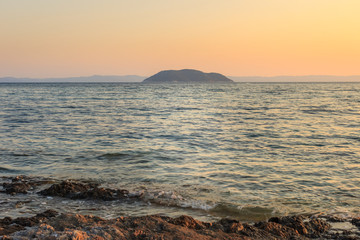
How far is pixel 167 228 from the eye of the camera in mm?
5305

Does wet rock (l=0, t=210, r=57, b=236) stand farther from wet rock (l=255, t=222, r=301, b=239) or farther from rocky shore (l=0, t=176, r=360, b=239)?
wet rock (l=255, t=222, r=301, b=239)

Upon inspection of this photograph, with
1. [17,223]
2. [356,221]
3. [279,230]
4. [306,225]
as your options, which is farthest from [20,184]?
[356,221]

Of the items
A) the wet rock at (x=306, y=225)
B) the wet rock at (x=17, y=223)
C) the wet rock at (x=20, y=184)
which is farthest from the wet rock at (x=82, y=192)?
the wet rock at (x=306, y=225)

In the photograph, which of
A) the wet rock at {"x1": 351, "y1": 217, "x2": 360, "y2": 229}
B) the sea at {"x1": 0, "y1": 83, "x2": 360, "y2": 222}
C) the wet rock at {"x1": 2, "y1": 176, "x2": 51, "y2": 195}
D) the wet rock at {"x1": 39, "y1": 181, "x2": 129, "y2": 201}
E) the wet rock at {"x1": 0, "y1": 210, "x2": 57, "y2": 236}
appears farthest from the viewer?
the wet rock at {"x1": 2, "y1": 176, "x2": 51, "y2": 195}

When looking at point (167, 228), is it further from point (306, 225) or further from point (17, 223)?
point (306, 225)

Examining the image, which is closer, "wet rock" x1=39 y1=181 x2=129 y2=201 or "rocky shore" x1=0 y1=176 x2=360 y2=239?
"rocky shore" x1=0 y1=176 x2=360 y2=239

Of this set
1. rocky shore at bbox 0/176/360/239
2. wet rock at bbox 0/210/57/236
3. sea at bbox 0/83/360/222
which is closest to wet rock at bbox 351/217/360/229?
rocky shore at bbox 0/176/360/239

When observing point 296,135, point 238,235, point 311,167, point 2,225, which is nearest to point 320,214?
point 238,235

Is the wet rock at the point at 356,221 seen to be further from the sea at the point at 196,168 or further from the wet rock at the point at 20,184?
the wet rock at the point at 20,184

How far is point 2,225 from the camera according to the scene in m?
5.72

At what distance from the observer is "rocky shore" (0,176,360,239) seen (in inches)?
192

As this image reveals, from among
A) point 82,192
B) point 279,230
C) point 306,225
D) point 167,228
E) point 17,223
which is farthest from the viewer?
point 82,192

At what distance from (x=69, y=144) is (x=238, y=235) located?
38.1 ft

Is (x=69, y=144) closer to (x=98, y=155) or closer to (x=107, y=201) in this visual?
(x=98, y=155)
